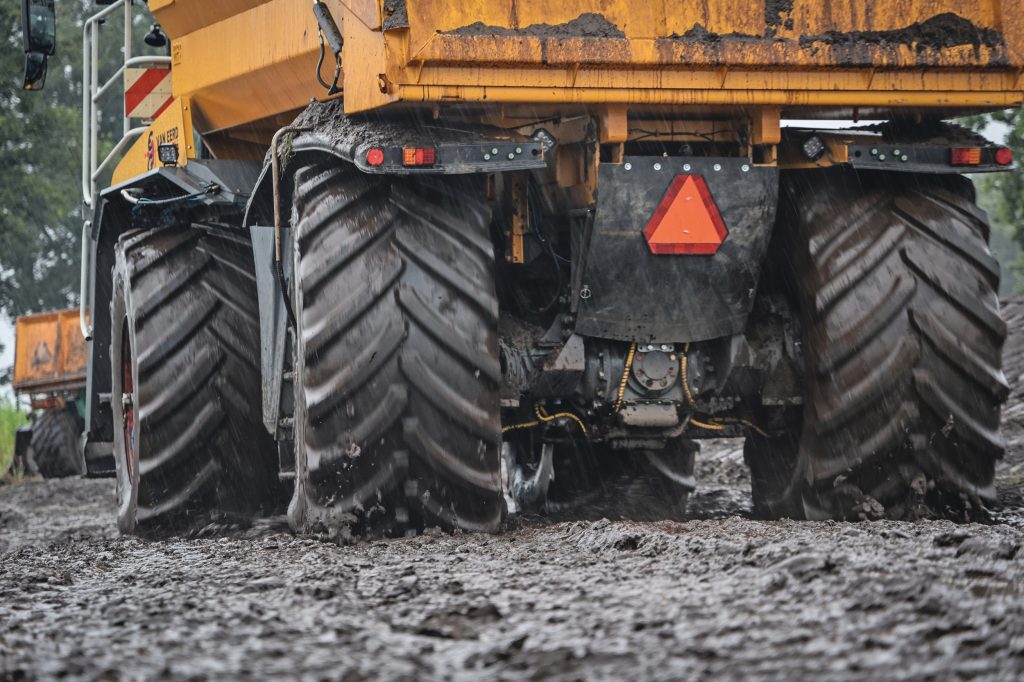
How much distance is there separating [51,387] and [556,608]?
13226 mm

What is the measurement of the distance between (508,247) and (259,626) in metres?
2.77

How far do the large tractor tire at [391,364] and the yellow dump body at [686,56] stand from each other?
1.40 ft

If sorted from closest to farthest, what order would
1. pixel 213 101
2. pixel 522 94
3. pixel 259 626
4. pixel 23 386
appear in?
pixel 259 626 → pixel 522 94 → pixel 213 101 → pixel 23 386

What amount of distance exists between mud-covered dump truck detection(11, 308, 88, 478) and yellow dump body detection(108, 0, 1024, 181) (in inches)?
426

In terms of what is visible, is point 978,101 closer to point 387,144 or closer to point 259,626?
point 387,144

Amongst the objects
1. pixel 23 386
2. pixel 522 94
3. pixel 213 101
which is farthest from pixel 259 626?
pixel 23 386

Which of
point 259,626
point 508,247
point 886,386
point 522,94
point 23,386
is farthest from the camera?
point 23,386

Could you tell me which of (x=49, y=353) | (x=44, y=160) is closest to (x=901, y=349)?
(x=49, y=353)

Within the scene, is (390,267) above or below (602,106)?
below

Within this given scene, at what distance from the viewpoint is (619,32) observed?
16.9 ft

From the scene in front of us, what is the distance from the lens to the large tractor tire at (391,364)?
5.26 m

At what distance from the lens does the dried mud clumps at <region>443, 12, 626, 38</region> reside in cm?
506

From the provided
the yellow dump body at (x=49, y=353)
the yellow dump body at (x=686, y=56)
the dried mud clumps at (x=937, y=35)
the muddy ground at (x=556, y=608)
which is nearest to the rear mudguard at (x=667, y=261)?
the yellow dump body at (x=686, y=56)

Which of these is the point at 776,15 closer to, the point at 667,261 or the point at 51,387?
the point at 667,261
